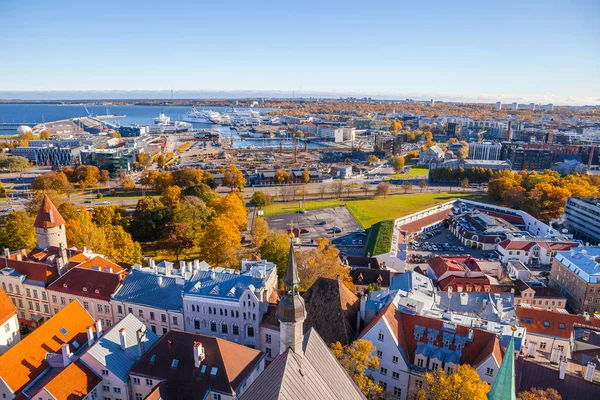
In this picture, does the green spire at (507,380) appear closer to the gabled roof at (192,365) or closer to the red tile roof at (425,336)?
the red tile roof at (425,336)

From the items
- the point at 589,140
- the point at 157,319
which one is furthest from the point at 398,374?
the point at 589,140

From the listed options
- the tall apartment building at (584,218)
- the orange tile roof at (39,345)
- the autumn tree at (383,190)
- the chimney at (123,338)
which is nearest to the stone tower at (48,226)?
the orange tile roof at (39,345)

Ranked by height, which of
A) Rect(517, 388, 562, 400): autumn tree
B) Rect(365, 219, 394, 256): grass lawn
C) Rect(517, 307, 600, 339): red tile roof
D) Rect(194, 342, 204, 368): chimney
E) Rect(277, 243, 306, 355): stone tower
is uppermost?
Rect(277, 243, 306, 355): stone tower

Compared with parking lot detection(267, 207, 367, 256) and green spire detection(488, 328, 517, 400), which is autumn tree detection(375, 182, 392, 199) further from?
green spire detection(488, 328, 517, 400)

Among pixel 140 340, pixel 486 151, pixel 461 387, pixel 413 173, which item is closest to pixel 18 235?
pixel 140 340

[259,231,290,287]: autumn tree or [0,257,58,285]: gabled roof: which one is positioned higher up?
[0,257,58,285]: gabled roof

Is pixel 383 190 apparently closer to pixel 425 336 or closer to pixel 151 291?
pixel 425 336

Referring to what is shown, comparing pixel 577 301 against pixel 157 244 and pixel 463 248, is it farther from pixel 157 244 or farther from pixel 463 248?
pixel 157 244

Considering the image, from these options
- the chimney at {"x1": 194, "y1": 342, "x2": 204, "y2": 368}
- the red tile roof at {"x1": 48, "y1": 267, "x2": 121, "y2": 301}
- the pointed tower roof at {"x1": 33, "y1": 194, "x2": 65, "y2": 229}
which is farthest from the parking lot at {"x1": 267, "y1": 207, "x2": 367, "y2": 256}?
the chimney at {"x1": 194, "y1": 342, "x2": 204, "y2": 368}
